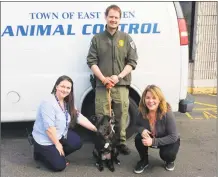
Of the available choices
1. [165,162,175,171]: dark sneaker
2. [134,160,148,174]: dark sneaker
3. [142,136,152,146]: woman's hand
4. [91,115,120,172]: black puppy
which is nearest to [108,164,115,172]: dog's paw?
[91,115,120,172]: black puppy

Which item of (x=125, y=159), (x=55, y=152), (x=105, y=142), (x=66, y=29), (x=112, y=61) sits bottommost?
(x=125, y=159)

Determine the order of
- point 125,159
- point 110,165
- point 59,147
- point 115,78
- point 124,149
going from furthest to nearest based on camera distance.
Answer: point 124,149
point 125,159
point 115,78
point 110,165
point 59,147

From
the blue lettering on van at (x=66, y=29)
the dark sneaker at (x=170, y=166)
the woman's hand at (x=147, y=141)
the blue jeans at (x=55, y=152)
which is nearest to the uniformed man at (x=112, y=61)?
the blue lettering on van at (x=66, y=29)

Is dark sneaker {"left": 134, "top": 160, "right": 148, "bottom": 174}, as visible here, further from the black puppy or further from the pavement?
the black puppy

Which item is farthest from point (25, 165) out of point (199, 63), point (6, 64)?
point (199, 63)

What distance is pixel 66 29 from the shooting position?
3830 millimetres

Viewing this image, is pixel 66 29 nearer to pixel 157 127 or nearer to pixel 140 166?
pixel 157 127

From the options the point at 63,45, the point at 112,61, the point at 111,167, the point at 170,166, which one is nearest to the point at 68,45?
the point at 63,45

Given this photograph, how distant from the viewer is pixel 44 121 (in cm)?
340

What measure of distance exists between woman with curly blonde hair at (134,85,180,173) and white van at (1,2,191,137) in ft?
2.27

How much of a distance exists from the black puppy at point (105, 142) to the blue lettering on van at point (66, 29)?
3.59 feet

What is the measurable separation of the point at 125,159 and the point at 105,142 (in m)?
0.52

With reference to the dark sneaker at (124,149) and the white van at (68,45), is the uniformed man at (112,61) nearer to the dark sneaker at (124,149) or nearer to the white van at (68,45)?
the white van at (68,45)

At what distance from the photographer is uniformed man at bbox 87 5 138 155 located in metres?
3.66
